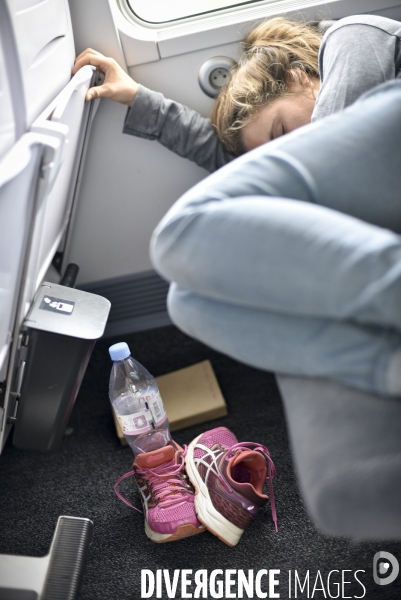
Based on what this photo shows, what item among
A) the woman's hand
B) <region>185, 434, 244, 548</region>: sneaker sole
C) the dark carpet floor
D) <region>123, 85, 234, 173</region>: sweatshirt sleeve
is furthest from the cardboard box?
the woman's hand

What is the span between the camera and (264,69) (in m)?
1.29

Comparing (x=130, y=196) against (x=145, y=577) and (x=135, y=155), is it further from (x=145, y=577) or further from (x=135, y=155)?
(x=145, y=577)

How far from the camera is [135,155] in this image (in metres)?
1.56

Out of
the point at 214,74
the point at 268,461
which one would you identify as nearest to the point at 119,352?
the point at 268,461

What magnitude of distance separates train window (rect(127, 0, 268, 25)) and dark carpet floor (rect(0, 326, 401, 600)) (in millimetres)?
918

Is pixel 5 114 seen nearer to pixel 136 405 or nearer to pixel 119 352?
pixel 119 352

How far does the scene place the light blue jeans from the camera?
669 mm

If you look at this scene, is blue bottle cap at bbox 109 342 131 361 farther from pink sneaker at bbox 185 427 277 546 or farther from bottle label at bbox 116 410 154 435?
pink sneaker at bbox 185 427 277 546

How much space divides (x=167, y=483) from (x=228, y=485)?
15 cm

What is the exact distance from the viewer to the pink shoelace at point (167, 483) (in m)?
1.17

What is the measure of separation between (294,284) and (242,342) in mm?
120

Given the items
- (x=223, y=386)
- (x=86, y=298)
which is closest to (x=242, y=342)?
(x=86, y=298)

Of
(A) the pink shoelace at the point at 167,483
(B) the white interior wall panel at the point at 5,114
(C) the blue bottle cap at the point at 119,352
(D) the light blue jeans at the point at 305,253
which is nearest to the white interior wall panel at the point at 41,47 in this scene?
(B) the white interior wall panel at the point at 5,114

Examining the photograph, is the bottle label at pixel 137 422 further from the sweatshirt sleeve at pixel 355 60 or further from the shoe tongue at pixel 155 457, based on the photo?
the sweatshirt sleeve at pixel 355 60
